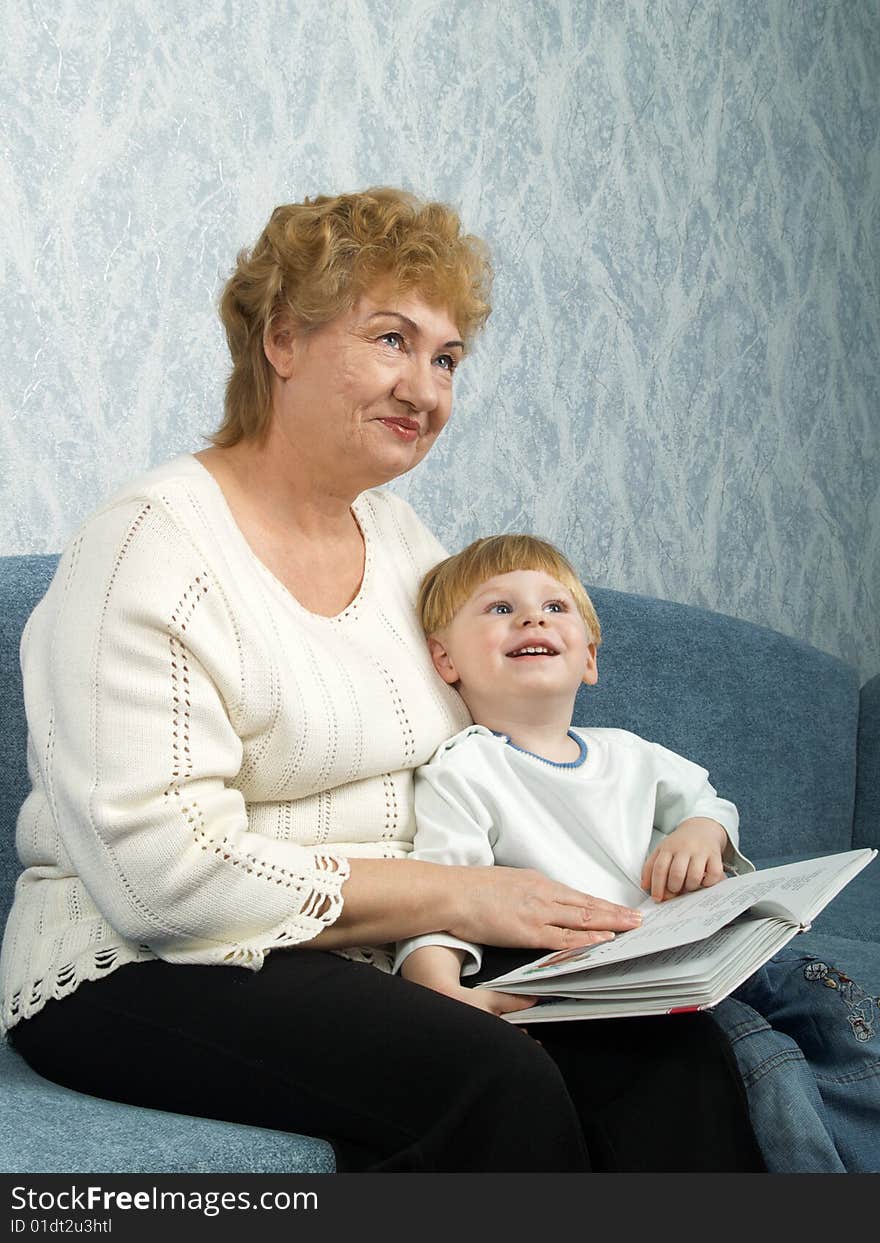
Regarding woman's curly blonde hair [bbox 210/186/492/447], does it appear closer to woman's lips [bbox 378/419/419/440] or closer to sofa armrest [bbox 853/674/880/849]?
woman's lips [bbox 378/419/419/440]

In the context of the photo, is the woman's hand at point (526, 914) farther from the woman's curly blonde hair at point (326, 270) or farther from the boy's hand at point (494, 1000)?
the woman's curly blonde hair at point (326, 270)

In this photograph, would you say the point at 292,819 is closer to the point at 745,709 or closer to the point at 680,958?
the point at 680,958

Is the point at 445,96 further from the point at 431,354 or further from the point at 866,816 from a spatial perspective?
the point at 866,816

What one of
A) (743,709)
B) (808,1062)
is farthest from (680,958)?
(743,709)

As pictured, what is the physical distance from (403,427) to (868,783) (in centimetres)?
163

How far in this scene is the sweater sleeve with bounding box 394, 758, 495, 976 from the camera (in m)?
1.39

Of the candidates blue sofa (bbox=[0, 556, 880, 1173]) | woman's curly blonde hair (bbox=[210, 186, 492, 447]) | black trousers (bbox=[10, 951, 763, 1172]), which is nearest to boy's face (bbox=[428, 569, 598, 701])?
woman's curly blonde hair (bbox=[210, 186, 492, 447])

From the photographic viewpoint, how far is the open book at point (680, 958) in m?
1.07

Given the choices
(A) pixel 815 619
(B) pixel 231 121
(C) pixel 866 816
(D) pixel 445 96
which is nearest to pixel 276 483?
(B) pixel 231 121

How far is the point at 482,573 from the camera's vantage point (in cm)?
159

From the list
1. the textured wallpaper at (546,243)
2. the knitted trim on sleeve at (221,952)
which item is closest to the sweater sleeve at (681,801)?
the knitted trim on sleeve at (221,952)

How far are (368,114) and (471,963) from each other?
1595 millimetres

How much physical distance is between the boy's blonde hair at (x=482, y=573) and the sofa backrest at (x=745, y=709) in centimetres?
60
